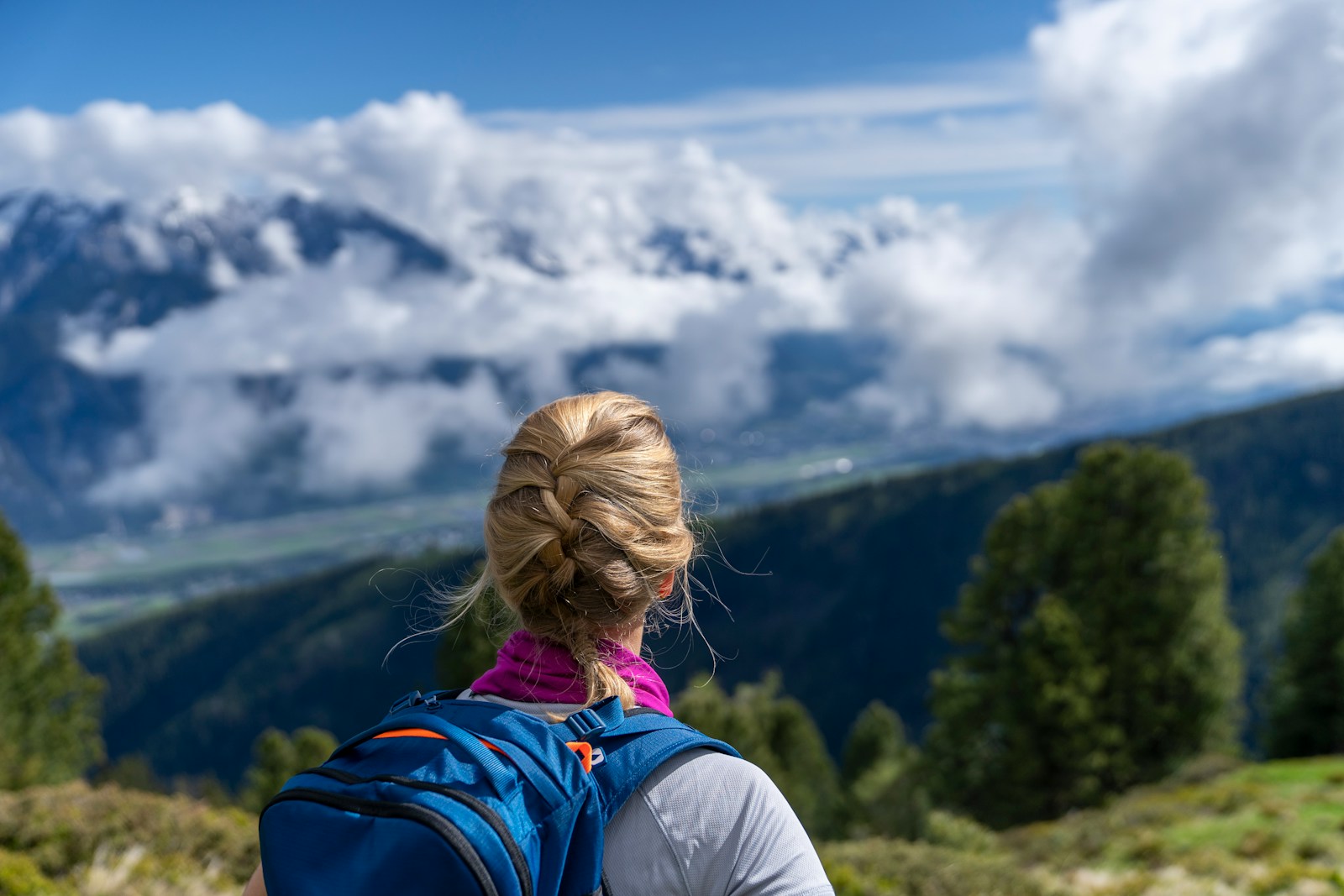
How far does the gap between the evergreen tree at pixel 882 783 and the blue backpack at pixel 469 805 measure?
16.7 metres

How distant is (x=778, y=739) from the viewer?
54.3 meters

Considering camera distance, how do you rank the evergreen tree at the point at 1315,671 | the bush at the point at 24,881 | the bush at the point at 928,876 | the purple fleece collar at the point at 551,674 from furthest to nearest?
the evergreen tree at the point at 1315,671 → the bush at the point at 928,876 → the bush at the point at 24,881 → the purple fleece collar at the point at 551,674

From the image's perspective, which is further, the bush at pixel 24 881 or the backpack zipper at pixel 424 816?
the bush at pixel 24 881

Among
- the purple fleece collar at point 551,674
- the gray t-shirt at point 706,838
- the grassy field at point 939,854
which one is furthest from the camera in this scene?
the grassy field at point 939,854

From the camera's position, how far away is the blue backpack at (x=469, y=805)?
202cm

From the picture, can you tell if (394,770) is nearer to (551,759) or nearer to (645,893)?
(551,759)

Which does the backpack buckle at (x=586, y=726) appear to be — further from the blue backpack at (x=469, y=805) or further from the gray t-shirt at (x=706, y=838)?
the gray t-shirt at (x=706, y=838)

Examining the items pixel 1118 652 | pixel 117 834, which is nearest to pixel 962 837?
pixel 117 834

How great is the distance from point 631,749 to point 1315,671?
33.7m

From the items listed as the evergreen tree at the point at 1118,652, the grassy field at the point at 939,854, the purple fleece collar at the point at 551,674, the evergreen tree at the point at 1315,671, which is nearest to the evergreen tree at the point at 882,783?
the evergreen tree at the point at 1118,652

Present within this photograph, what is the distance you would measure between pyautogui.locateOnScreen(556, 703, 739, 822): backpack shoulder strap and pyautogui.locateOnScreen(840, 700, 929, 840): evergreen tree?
16.6m

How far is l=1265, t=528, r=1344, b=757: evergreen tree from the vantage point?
90.3 ft

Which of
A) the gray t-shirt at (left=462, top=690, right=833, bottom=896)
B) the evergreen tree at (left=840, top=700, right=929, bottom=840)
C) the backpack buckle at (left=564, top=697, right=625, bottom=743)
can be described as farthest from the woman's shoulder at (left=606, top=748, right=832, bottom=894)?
the evergreen tree at (left=840, top=700, right=929, bottom=840)

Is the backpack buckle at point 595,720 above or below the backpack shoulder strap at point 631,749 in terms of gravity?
above
